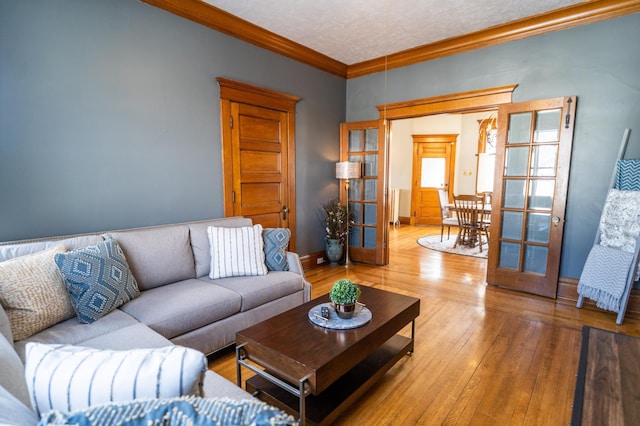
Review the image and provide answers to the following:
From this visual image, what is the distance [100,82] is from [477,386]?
11.8ft

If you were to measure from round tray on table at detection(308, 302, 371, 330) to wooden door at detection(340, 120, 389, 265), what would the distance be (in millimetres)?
2903

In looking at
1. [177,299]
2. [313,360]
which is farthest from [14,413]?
[177,299]

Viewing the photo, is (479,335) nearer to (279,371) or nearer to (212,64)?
(279,371)

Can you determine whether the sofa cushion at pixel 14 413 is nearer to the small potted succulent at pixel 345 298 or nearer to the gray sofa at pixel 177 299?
the gray sofa at pixel 177 299

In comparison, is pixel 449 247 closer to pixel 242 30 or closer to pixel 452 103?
pixel 452 103

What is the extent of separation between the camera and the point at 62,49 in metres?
2.47

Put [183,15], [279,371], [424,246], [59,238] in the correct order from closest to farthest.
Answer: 1. [279,371]
2. [59,238]
3. [183,15]
4. [424,246]

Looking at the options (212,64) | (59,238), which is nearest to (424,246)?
(212,64)

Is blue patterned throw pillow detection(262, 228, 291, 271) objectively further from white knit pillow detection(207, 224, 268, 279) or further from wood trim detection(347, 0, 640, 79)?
wood trim detection(347, 0, 640, 79)

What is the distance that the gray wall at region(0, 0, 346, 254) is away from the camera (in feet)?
7.68

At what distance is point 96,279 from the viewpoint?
6.44ft

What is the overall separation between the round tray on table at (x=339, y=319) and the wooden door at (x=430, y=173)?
23.4 feet

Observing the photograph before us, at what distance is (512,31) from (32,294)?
4.80 metres

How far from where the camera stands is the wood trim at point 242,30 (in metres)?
3.07
